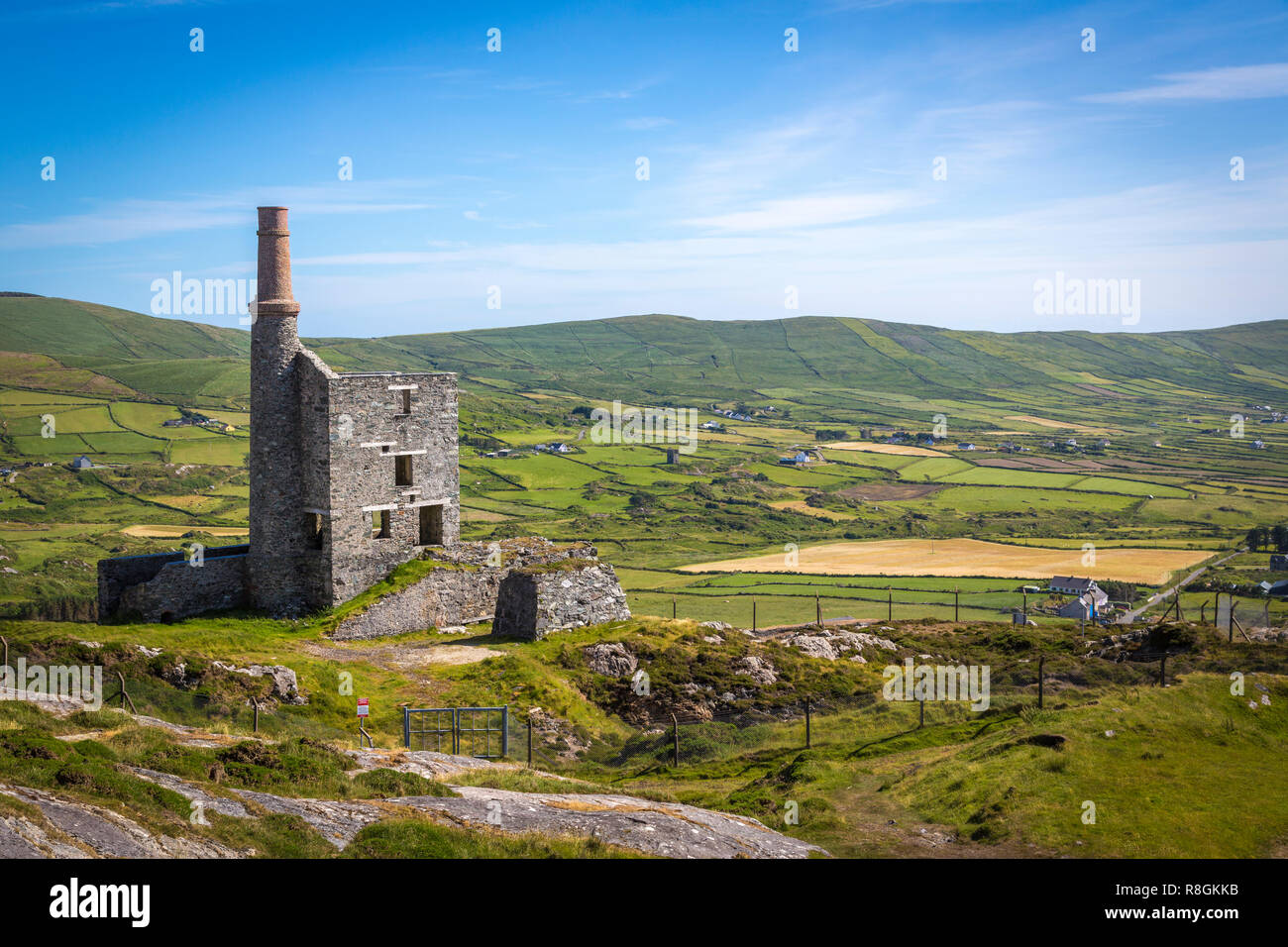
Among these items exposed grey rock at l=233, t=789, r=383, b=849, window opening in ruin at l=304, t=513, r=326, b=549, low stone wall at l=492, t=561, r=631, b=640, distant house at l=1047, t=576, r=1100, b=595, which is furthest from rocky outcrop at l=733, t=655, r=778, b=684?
distant house at l=1047, t=576, r=1100, b=595

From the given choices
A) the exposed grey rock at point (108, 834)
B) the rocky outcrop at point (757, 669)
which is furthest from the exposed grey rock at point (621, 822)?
the rocky outcrop at point (757, 669)

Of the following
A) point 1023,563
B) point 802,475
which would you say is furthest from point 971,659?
point 802,475

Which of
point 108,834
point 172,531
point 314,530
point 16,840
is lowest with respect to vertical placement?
point 172,531

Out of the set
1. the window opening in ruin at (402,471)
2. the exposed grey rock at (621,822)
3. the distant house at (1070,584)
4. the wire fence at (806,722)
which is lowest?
the distant house at (1070,584)

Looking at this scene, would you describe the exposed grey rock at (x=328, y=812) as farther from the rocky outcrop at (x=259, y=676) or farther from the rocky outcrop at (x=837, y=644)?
the rocky outcrop at (x=837, y=644)

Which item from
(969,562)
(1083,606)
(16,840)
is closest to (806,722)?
(16,840)

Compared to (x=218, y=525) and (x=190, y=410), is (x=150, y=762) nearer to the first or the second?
(x=218, y=525)

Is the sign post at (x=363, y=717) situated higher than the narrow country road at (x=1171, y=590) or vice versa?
the sign post at (x=363, y=717)

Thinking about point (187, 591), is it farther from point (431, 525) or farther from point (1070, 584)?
point (1070, 584)
